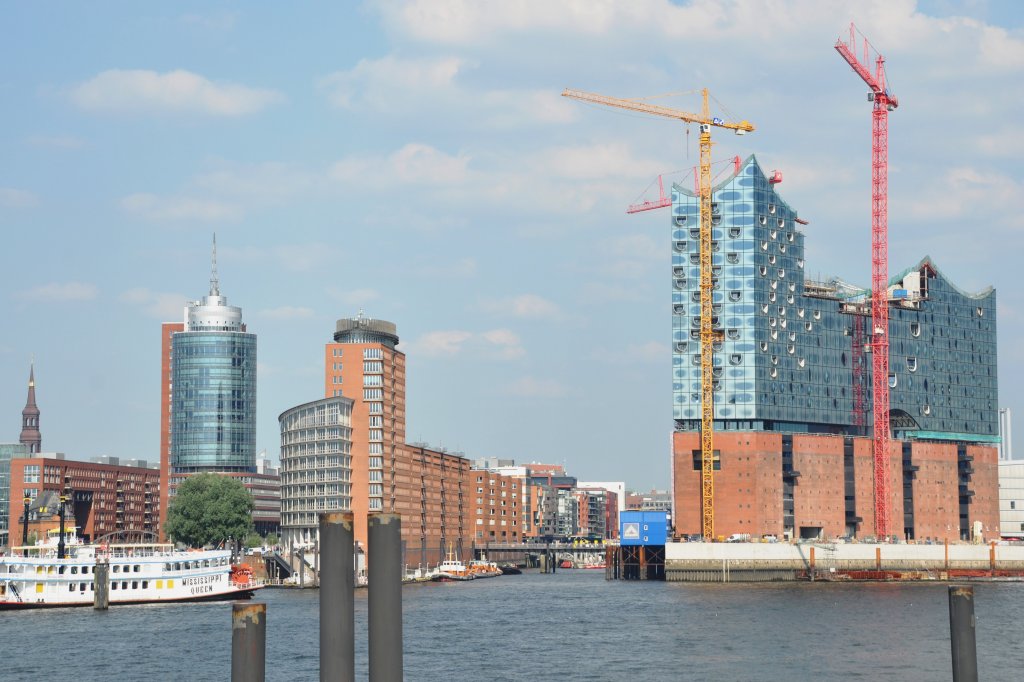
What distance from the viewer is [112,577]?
141750 mm

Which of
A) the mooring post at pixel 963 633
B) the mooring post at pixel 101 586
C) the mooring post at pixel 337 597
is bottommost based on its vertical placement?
the mooring post at pixel 101 586

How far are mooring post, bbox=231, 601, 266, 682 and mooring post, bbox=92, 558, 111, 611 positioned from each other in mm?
114915

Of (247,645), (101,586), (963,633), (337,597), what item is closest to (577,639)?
(101,586)

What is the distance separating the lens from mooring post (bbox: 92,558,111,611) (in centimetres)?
13675

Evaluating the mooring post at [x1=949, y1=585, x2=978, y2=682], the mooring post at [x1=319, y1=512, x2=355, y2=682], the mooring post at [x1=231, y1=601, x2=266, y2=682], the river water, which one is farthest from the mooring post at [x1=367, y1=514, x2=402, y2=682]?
the river water

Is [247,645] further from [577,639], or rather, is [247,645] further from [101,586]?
[101,586]

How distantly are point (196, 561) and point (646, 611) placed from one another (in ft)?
161

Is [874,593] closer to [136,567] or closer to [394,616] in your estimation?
[136,567]

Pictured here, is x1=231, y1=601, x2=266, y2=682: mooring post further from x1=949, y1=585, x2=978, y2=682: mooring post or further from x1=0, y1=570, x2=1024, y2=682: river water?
x1=0, y1=570, x2=1024, y2=682: river water

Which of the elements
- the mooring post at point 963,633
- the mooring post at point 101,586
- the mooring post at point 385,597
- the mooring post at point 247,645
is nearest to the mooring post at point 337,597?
the mooring post at point 385,597

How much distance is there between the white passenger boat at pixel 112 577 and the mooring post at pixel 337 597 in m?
115

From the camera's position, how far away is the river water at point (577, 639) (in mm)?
84188

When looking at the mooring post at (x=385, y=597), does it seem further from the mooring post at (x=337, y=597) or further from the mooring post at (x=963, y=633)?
the mooring post at (x=963, y=633)

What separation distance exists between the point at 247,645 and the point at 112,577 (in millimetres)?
119968
